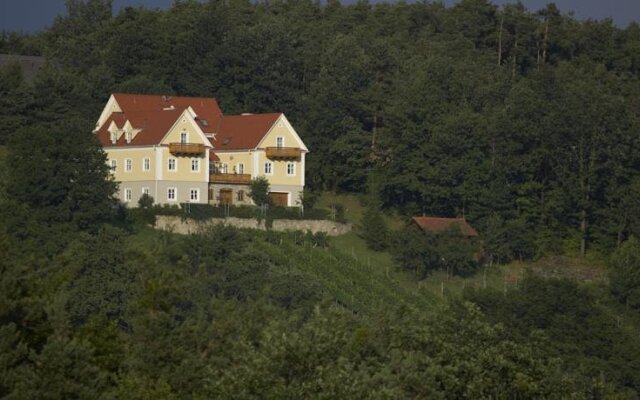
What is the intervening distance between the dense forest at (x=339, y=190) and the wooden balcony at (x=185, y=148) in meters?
3.83

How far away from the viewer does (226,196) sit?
268 ft

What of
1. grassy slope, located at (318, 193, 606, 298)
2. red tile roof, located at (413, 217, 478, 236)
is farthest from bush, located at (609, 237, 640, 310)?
red tile roof, located at (413, 217, 478, 236)

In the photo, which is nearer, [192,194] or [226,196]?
[192,194]

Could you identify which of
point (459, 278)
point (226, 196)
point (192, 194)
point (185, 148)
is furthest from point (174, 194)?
point (459, 278)

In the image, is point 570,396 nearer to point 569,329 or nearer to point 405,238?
point 569,329

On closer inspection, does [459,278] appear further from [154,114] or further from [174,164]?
[154,114]

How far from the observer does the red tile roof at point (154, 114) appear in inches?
3216

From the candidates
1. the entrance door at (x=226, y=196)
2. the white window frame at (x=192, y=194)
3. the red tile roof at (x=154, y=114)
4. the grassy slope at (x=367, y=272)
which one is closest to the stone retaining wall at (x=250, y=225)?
the grassy slope at (x=367, y=272)

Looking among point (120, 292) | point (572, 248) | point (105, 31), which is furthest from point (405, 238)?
point (105, 31)

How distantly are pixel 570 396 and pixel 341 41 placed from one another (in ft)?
158

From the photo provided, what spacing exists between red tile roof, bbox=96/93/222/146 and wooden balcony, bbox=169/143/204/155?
71cm

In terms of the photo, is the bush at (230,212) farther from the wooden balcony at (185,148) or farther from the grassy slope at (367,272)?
the wooden balcony at (185,148)

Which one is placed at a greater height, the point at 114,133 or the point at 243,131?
the point at 243,131

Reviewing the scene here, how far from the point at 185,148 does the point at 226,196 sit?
2.80m
